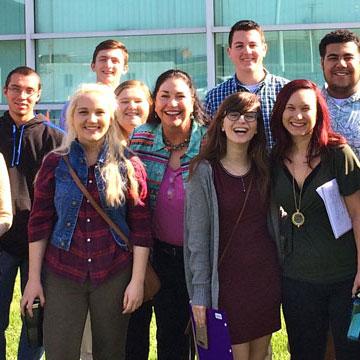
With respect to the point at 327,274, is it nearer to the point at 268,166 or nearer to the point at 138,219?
the point at 268,166

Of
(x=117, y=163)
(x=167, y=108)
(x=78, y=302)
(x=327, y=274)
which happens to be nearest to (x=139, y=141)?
(x=167, y=108)

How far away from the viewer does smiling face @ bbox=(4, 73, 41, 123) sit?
15.3ft

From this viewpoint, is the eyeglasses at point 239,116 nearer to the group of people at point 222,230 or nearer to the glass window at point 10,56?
the group of people at point 222,230

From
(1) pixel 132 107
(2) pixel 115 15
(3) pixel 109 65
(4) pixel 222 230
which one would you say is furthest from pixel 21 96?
(2) pixel 115 15

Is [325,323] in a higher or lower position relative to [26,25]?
lower

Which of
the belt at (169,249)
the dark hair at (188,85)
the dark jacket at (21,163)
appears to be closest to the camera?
the belt at (169,249)

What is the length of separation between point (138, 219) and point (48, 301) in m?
0.67

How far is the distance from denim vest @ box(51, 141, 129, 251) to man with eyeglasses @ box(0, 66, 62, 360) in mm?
879

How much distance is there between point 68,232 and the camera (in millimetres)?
3639

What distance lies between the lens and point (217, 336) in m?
3.64

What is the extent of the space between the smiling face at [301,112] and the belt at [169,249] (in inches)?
39.8

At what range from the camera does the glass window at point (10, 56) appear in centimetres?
872

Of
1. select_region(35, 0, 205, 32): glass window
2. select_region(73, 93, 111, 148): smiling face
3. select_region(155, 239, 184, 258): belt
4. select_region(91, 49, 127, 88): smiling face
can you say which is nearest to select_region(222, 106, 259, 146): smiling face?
select_region(73, 93, 111, 148): smiling face

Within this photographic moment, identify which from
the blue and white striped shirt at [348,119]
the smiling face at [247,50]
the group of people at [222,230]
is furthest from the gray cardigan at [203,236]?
the smiling face at [247,50]
